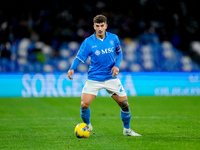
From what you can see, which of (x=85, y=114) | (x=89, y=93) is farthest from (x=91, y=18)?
(x=89, y=93)

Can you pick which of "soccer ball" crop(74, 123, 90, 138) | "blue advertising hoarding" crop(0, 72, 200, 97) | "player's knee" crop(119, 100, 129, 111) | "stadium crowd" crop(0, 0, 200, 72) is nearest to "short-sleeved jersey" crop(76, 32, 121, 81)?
"player's knee" crop(119, 100, 129, 111)

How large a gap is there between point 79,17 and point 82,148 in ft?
51.6

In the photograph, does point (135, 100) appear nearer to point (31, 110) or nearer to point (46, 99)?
point (46, 99)

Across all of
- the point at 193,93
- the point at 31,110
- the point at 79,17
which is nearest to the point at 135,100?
the point at 193,93

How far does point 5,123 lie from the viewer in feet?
31.4

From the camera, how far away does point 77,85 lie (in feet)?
54.0

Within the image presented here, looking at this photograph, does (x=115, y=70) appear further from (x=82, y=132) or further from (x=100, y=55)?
(x=82, y=132)

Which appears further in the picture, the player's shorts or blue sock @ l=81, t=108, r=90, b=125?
blue sock @ l=81, t=108, r=90, b=125

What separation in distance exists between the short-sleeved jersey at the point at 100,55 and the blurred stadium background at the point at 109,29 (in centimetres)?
990

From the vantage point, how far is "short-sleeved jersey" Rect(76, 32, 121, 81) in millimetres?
7109

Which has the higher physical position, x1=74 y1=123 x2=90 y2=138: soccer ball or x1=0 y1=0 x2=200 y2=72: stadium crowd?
x1=0 y1=0 x2=200 y2=72: stadium crowd

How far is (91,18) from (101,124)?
12312mm

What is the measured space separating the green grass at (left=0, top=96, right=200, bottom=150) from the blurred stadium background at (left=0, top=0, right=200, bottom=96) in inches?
108

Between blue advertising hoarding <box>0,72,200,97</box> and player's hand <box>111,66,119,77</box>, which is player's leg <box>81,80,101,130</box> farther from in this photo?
blue advertising hoarding <box>0,72,200,97</box>
